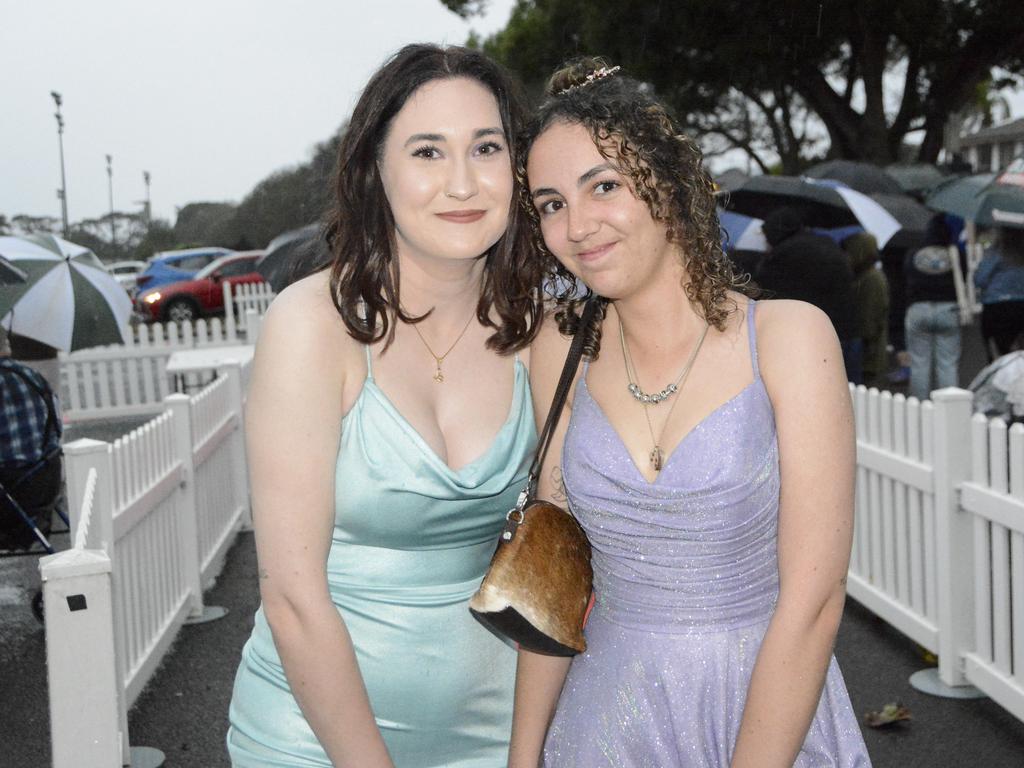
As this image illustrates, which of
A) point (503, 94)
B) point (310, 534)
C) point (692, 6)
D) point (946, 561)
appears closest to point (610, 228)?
point (503, 94)

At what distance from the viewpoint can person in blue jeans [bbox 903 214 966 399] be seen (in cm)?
1060

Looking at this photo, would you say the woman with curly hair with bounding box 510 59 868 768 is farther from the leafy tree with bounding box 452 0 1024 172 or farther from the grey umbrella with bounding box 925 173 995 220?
the leafy tree with bounding box 452 0 1024 172

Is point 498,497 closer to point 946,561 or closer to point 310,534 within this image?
point 310,534

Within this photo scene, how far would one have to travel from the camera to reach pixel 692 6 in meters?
26.2

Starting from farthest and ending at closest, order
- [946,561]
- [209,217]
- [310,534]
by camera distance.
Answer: [209,217], [946,561], [310,534]

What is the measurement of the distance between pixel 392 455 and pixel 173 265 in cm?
2659

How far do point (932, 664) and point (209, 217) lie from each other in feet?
29.2

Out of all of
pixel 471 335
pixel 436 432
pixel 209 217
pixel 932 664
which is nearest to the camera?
pixel 436 432

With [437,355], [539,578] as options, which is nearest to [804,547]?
[539,578]

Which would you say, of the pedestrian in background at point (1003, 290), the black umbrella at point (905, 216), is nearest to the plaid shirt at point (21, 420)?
the pedestrian in background at point (1003, 290)

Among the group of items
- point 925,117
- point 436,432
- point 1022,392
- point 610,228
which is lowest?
point 1022,392

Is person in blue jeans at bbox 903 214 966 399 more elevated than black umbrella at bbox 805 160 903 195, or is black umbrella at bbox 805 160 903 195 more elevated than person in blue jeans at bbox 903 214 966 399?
black umbrella at bbox 805 160 903 195

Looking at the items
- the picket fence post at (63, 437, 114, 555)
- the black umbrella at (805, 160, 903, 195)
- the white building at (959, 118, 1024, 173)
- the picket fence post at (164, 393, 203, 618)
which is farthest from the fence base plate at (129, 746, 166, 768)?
the white building at (959, 118, 1024, 173)

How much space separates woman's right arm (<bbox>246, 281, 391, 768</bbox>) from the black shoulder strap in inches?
16.1
